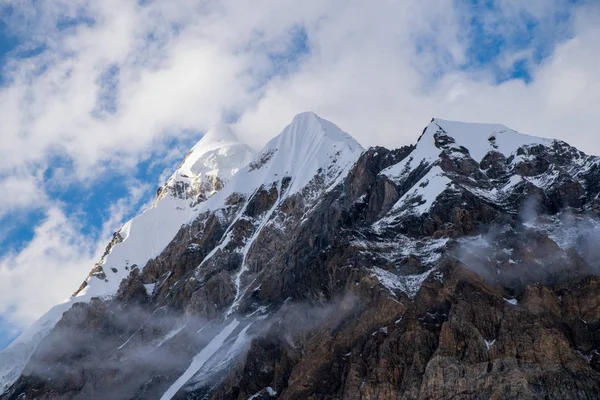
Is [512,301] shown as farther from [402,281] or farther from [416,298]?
[402,281]

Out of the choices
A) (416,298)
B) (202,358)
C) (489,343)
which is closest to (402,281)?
(416,298)

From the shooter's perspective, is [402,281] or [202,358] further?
[202,358]

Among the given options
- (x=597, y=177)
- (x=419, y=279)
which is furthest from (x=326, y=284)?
(x=597, y=177)

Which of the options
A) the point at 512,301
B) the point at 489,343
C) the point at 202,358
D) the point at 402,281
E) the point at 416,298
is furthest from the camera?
the point at 202,358

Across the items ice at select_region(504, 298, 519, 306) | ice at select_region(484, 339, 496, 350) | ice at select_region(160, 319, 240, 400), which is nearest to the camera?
ice at select_region(484, 339, 496, 350)

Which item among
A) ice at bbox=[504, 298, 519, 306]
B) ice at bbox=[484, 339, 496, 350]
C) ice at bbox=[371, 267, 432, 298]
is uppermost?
ice at bbox=[371, 267, 432, 298]

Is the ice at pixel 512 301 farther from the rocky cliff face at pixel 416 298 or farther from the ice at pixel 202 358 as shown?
the ice at pixel 202 358

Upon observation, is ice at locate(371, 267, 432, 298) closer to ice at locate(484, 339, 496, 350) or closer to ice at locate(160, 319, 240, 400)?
ice at locate(484, 339, 496, 350)

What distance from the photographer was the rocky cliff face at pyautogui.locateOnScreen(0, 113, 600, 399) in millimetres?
106062

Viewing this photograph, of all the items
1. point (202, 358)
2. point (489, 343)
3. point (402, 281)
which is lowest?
point (489, 343)

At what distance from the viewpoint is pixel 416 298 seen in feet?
404

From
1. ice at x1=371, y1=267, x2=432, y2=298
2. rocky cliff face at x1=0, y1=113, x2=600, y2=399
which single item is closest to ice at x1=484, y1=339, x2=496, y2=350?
rocky cliff face at x1=0, y1=113, x2=600, y2=399

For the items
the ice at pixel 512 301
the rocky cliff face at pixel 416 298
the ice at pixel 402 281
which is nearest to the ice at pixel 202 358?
the rocky cliff face at pixel 416 298

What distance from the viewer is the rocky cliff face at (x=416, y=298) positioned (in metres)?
106
